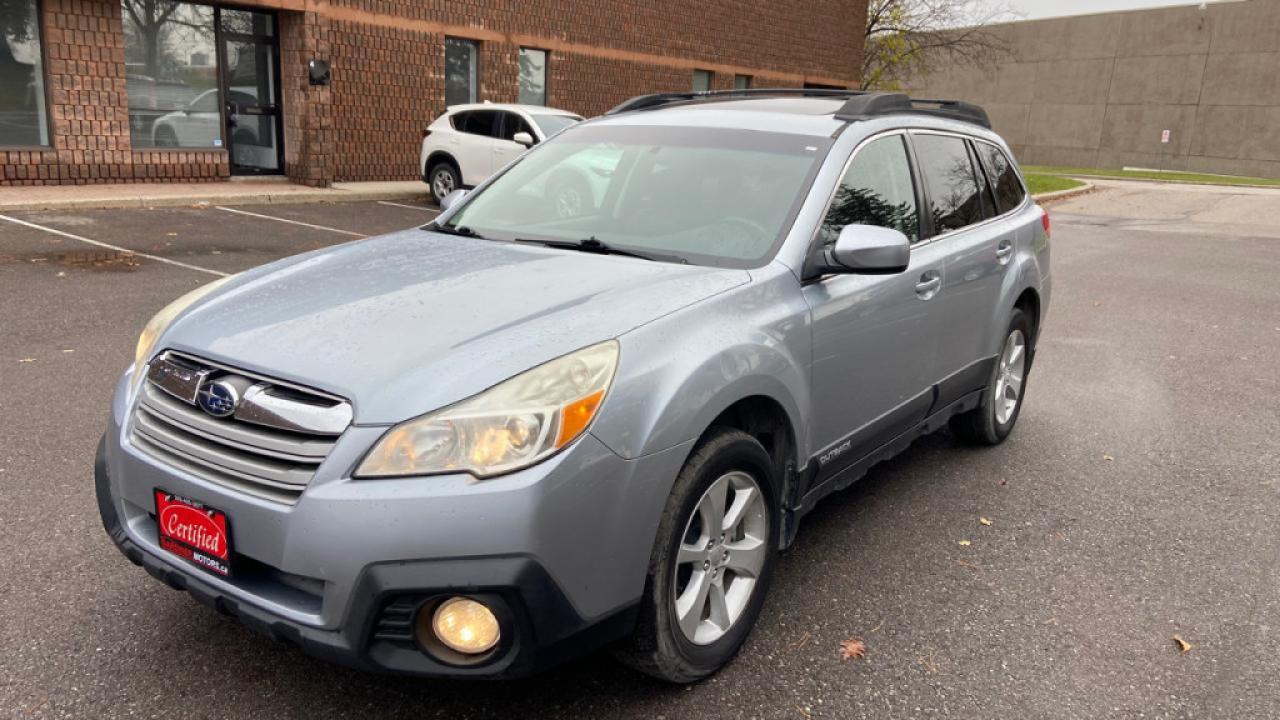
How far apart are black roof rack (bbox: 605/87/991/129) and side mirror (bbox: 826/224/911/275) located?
0.82 meters

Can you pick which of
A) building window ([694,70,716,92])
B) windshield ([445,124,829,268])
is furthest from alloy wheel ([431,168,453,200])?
windshield ([445,124,829,268])

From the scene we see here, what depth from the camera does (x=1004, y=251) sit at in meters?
4.83

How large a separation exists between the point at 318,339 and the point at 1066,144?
170 feet

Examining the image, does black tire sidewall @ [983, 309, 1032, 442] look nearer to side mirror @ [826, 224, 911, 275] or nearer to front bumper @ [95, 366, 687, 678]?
side mirror @ [826, 224, 911, 275]

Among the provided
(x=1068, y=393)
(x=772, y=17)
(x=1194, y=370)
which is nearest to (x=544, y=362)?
(x=1068, y=393)

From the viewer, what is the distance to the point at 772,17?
25828 mm

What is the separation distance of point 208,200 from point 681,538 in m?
12.9

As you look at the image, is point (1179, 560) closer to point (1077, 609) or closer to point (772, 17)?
point (1077, 609)

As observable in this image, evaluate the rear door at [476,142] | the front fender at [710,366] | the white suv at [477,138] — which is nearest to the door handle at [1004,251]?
the front fender at [710,366]

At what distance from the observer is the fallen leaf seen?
3.11 meters

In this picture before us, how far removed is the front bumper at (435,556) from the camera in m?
2.22

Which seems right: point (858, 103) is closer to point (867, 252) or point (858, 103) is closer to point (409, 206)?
point (867, 252)

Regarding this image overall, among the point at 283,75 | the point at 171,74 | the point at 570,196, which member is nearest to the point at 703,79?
the point at 283,75

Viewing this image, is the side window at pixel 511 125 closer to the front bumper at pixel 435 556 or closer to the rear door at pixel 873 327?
the rear door at pixel 873 327
